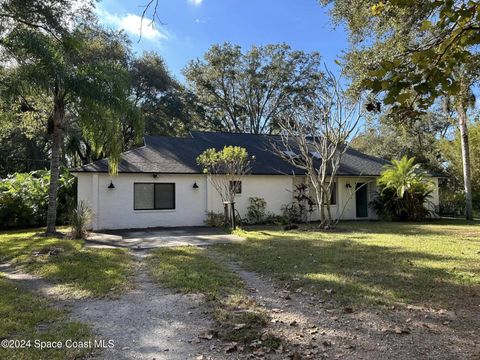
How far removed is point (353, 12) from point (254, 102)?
23.4 metres

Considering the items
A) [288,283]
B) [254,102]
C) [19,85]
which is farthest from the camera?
[254,102]

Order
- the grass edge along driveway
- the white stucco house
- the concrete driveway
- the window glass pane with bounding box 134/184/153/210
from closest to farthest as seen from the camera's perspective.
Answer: the grass edge along driveway < the concrete driveway < the white stucco house < the window glass pane with bounding box 134/184/153/210

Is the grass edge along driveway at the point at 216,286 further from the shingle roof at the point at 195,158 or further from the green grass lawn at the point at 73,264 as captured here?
the shingle roof at the point at 195,158

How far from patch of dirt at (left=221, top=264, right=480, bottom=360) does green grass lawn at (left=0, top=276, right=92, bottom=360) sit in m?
A: 1.96

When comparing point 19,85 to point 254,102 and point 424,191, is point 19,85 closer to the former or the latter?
point 424,191

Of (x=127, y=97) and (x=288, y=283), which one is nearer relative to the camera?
(x=288, y=283)

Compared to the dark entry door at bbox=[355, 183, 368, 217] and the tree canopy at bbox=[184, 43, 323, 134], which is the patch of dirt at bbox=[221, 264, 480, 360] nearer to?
the dark entry door at bbox=[355, 183, 368, 217]

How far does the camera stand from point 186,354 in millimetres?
3432

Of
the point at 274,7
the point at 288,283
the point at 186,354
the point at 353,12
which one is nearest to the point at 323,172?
the point at 353,12

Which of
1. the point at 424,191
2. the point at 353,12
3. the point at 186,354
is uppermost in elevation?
the point at 353,12

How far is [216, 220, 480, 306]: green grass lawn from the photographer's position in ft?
17.2

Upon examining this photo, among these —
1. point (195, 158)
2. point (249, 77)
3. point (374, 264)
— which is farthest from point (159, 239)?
point (249, 77)

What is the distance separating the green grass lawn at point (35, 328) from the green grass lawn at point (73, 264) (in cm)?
70

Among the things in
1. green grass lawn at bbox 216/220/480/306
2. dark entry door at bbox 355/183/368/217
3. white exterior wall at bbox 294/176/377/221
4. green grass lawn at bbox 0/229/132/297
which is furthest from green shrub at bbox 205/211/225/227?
dark entry door at bbox 355/183/368/217
